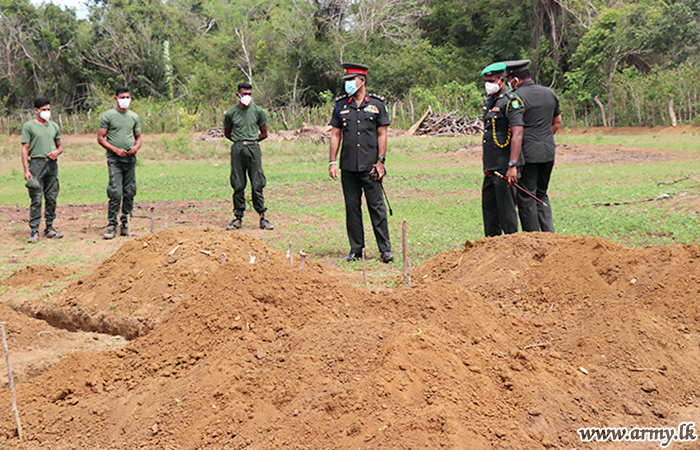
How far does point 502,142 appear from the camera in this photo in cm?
659

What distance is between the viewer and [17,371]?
421cm

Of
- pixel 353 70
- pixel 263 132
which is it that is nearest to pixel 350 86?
pixel 353 70

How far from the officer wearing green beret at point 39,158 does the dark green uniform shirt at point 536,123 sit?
5.96m

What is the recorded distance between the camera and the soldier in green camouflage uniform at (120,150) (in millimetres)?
8445

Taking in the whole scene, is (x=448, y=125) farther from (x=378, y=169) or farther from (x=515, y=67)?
(x=378, y=169)

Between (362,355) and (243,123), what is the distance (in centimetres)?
605

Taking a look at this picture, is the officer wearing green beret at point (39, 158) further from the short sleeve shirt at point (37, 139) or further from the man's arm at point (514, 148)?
the man's arm at point (514, 148)

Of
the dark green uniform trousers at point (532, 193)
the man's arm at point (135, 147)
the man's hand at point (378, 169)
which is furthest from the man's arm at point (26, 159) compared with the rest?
the dark green uniform trousers at point (532, 193)

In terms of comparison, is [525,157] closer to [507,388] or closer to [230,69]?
[507,388]

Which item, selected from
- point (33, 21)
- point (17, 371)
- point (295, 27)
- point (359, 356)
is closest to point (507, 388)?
point (359, 356)

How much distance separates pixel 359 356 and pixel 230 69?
39724 millimetres

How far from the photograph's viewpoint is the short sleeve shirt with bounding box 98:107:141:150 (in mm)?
8438

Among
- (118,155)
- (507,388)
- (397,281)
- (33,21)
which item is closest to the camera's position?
(507,388)

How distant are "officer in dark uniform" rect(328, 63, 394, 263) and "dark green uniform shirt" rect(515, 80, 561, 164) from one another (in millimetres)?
1511
